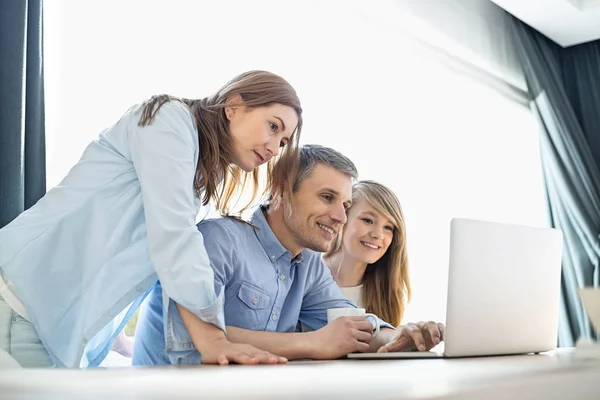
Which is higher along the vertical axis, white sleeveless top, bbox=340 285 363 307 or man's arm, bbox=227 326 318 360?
man's arm, bbox=227 326 318 360

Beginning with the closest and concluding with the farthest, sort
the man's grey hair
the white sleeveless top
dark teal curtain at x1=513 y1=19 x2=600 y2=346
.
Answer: the man's grey hair, the white sleeveless top, dark teal curtain at x1=513 y1=19 x2=600 y2=346

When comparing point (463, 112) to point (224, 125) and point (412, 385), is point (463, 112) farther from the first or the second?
point (412, 385)

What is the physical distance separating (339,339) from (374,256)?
947 mm

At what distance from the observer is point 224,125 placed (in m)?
1.68

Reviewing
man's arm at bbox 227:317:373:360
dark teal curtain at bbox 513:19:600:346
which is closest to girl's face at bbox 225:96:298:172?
man's arm at bbox 227:317:373:360

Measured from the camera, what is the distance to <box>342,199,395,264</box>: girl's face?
240cm

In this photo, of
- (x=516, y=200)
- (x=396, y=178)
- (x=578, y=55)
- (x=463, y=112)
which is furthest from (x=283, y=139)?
(x=578, y=55)

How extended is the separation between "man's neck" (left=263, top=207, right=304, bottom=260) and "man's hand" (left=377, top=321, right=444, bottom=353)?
40 centimetres

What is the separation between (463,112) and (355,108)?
0.98 metres

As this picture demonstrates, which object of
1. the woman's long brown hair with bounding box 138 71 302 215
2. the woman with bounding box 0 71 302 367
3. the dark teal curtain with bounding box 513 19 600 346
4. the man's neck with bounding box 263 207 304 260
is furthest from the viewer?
the dark teal curtain with bounding box 513 19 600 346

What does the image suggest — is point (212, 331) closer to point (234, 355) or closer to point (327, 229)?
point (234, 355)

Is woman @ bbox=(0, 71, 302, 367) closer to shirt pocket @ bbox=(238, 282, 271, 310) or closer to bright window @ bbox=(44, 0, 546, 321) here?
shirt pocket @ bbox=(238, 282, 271, 310)

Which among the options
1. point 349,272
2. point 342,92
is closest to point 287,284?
point 349,272

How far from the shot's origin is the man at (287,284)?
1467mm
